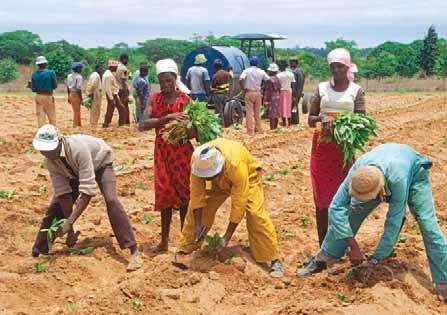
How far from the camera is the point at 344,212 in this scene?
5121 mm

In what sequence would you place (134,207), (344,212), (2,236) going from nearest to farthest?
1. (344,212)
2. (2,236)
3. (134,207)

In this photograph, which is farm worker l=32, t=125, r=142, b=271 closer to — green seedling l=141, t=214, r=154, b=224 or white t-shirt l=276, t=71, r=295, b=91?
green seedling l=141, t=214, r=154, b=224

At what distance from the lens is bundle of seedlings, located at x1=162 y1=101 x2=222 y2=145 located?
6.37m

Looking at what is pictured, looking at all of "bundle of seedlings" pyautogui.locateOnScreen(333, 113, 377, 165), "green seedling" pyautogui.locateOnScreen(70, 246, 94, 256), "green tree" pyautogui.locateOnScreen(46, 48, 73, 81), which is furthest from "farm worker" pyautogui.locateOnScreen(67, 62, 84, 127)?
"green tree" pyautogui.locateOnScreen(46, 48, 73, 81)

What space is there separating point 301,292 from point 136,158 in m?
6.26

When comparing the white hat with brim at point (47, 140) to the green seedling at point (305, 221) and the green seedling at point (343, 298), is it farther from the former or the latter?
the green seedling at point (305, 221)

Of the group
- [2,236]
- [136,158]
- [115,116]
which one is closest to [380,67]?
[115,116]

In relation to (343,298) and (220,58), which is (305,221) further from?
(220,58)

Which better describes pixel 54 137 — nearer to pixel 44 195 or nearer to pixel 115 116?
pixel 44 195

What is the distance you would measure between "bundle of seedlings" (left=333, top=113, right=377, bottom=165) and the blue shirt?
0.63 meters

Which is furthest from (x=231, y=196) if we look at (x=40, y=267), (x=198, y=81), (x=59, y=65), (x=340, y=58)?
(x=59, y=65)

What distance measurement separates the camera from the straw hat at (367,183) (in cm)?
470

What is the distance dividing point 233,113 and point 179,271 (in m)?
9.91

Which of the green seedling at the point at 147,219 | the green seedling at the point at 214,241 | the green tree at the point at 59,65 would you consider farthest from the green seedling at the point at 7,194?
the green tree at the point at 59,65
